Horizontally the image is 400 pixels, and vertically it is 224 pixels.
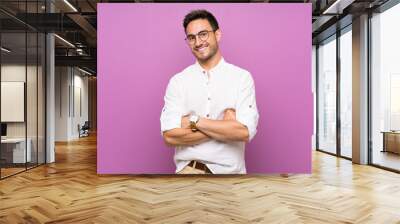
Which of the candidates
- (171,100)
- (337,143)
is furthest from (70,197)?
(337,143)

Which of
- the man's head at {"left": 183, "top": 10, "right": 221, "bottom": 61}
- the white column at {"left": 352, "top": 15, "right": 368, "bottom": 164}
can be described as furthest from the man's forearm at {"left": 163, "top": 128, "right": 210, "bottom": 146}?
the white column at {"left": 352, "top": 15, "right": 368, "bottom": 164}

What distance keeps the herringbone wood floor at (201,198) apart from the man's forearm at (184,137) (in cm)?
71

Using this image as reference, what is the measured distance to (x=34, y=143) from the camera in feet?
27.2

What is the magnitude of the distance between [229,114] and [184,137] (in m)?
0.58

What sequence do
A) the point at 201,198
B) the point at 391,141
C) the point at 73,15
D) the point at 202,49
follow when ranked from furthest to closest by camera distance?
the point at 73,15 → the point at 391,141 → the point at 201,198 → the point at 202,49

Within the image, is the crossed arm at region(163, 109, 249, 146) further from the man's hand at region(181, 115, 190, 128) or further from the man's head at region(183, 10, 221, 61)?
the man's head at region(183, 10, 221, 61)

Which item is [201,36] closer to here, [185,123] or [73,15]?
[185,123]

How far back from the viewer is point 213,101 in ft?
16.3

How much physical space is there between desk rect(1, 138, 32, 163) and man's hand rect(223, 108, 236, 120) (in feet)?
14.0

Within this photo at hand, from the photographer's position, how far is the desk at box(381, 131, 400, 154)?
7.90 m

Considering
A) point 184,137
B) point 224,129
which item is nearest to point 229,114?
point 224,129

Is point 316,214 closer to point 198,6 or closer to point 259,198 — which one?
point 259,198

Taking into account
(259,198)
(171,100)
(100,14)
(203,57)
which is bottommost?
(259,198)

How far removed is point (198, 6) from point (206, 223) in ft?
11.2
